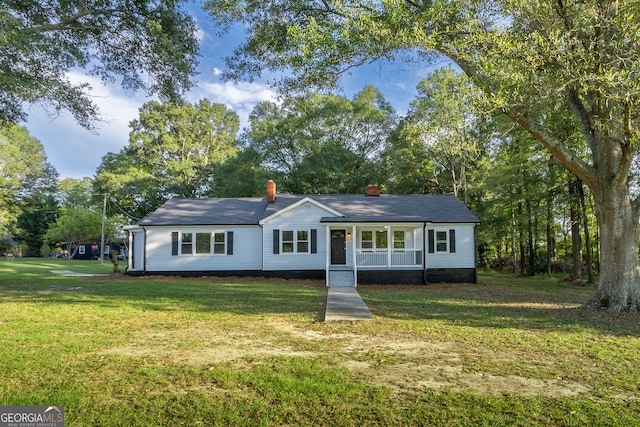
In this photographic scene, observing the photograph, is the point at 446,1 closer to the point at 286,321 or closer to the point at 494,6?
the point at 494,6

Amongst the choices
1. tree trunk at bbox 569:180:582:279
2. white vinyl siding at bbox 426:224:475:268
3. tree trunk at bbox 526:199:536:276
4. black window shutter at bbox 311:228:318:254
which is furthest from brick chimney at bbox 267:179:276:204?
tree trunk at bbox 569:180:582:279

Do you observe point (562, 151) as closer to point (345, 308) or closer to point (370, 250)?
point (345, 308)

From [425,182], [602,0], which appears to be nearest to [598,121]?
[602,0]

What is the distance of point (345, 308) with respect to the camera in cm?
991

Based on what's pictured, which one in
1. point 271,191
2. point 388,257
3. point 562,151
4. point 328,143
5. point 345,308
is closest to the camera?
point 562,151

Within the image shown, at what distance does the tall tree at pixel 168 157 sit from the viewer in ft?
125

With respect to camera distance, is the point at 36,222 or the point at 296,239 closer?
the point at 296,239

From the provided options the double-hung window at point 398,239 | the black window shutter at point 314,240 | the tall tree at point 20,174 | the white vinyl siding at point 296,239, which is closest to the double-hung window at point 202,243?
the white vinyl siding at point 296,239

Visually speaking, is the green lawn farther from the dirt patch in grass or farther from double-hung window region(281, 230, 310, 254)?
double-hung window region(281, 230, 310, 254)

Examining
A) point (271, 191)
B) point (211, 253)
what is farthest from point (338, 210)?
point (211, 253)

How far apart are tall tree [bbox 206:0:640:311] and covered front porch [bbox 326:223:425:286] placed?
353 inches

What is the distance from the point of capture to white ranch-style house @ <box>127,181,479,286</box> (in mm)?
18234

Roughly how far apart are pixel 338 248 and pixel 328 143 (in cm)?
1279

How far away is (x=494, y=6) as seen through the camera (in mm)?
8211
